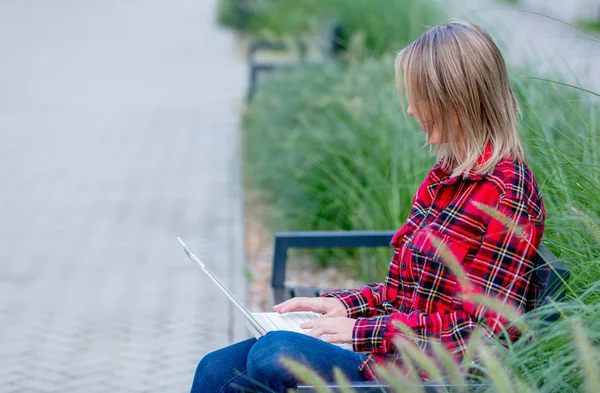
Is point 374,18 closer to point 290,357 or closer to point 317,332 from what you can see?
point 317,332

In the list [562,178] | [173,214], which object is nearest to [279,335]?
[562,178]

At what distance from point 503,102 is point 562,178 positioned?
0.56m

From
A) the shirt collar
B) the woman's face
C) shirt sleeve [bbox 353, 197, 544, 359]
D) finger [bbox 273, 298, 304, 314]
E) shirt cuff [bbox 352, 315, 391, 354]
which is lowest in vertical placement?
finger [bbox 273, 298, 304, 314]

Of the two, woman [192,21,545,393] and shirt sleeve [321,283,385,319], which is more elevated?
woman [192,21,545,393]

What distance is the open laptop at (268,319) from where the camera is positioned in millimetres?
2562

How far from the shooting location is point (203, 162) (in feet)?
28.3

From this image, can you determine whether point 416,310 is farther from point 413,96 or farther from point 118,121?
point 118,121

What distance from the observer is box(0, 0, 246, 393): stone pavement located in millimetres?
4445

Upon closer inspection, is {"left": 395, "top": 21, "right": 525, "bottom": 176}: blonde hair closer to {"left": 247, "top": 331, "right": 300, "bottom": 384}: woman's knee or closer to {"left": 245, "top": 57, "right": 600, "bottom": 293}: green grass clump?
{"left": 247, "top": 331, "right": 300, "bottom": 384}: woman's knee

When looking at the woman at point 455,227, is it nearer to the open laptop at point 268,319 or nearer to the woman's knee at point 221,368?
the open laptop at point 268,319

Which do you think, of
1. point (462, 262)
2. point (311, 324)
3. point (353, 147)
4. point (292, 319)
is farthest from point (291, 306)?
point (353, 147)

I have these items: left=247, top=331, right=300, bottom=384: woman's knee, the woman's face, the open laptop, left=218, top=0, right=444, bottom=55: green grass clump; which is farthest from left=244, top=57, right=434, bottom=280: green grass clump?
left=247, top=331, right=300, bottom=384: woman's knee

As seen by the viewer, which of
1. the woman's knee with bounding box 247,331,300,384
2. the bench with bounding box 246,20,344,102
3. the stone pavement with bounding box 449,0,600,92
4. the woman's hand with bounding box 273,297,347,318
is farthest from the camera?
the bench with bounding box 246,20,344,102

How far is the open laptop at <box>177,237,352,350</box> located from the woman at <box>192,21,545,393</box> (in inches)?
3.6
